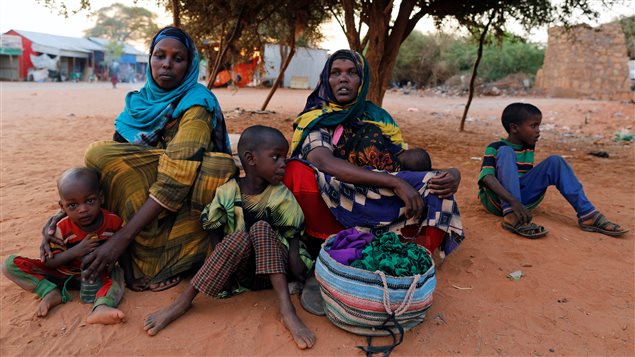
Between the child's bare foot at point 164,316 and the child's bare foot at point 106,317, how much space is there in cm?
13

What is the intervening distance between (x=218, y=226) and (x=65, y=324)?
881 mm

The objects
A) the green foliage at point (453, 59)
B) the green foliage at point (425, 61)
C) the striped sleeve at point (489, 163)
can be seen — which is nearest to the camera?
the striped sleeve at point (489, 163)

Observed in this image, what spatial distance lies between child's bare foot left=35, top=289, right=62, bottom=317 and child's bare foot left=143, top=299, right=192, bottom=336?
534 mm

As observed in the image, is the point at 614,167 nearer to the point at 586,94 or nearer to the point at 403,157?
the point at 403,157

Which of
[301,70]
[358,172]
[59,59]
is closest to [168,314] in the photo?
[358,172]

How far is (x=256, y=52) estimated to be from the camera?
1255cm

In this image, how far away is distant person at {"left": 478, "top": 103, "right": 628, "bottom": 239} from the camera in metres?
3.71

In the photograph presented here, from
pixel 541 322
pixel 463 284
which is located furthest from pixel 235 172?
pixel 541 322

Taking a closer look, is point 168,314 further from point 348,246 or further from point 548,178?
point 548,178

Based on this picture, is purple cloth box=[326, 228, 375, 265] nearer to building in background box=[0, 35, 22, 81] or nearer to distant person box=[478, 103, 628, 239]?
distant person box=[478, 103, 628, 239]

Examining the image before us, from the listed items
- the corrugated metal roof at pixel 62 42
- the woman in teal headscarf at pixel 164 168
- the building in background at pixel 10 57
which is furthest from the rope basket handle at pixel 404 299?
the corrugated metal roof at pixel 62 42

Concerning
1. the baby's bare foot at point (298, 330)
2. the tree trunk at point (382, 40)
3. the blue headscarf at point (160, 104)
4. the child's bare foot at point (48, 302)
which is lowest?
the child's bare foot at point (48, 302)

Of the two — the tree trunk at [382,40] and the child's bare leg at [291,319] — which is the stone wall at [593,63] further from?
the child's bare leg at [291,319]

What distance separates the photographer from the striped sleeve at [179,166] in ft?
8.18
